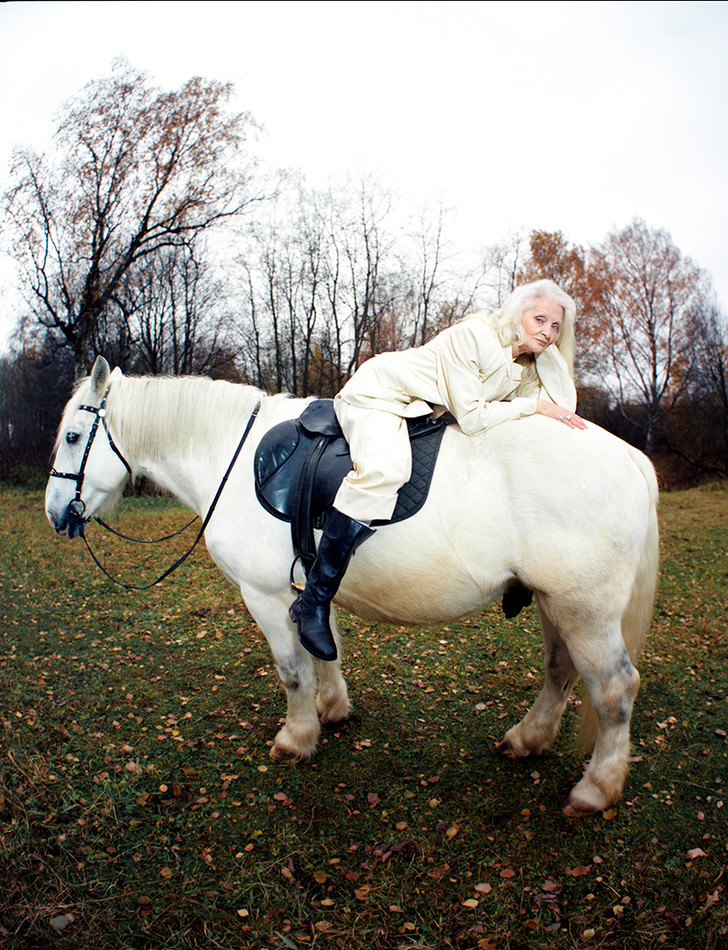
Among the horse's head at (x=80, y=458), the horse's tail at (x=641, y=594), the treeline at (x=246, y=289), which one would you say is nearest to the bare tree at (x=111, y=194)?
the treeline at (x=246, y=289)

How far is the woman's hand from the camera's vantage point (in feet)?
8.97

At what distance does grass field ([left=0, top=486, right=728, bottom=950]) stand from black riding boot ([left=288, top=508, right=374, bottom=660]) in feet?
3.55

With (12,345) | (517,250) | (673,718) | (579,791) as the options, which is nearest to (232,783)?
(579,791)

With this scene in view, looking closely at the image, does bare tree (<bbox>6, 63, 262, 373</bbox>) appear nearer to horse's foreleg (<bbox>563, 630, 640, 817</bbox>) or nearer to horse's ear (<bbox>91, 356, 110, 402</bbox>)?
horse's ear (<bbox>91, 356, 110, 402</bbox>)

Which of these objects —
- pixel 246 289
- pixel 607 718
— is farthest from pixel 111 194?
pixel 607 718

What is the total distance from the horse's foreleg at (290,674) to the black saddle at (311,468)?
0.36 m

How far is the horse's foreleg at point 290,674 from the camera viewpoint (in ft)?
10.5

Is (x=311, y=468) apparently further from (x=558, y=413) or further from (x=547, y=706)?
(x=547, y=706)

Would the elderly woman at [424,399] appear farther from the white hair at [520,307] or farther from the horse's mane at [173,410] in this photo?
the horse's mane at [173,410]

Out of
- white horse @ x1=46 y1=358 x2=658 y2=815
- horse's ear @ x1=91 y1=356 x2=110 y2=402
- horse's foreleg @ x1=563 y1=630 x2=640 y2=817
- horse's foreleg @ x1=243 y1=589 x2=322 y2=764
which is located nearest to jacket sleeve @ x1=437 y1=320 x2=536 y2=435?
white horse @ x1=46 y1=358 x2=658 y2=815

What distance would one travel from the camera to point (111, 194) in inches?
369

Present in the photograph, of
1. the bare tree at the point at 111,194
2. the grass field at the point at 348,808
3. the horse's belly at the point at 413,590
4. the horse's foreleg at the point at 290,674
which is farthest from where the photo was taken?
the bare tree at the point at 111,194

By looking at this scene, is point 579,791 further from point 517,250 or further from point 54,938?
point 517,250

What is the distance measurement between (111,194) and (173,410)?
26.5 ft
